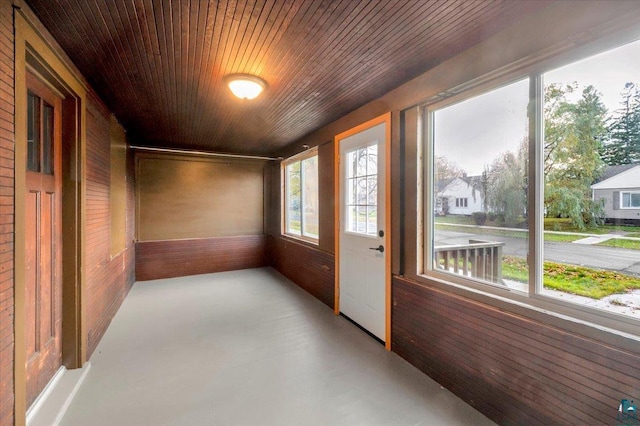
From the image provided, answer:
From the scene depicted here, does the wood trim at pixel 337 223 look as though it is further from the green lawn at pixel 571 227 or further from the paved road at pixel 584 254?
the green lawn at pixel 571 227

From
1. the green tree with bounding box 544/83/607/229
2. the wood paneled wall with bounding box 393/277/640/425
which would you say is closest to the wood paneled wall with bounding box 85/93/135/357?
the wood paneled wall with bounding box 393/277/640/425

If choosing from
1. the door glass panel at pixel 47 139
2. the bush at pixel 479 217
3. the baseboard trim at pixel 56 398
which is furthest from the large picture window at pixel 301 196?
the baseboard trim at pixel 56 398

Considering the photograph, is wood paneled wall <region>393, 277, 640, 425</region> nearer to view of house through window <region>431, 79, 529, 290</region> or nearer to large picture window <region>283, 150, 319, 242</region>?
view of house through window <region>431, 79, 529, 290</region>

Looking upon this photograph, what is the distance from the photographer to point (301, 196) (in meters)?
4.84

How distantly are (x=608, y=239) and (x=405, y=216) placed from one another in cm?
132

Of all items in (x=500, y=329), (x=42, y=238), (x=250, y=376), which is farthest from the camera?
(x=250, y=376)

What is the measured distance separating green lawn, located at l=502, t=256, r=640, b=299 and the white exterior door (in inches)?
50.8

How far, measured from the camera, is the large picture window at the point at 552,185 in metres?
1.35

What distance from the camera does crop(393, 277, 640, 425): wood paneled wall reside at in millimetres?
1331

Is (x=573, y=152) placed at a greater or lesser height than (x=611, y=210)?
greater

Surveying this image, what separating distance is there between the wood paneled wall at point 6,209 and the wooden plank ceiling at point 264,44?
1.19ft

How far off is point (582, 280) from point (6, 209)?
2.97 m

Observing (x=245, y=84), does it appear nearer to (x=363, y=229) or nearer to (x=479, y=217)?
(x=363, y=229)

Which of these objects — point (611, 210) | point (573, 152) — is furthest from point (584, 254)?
point (573, 152)
